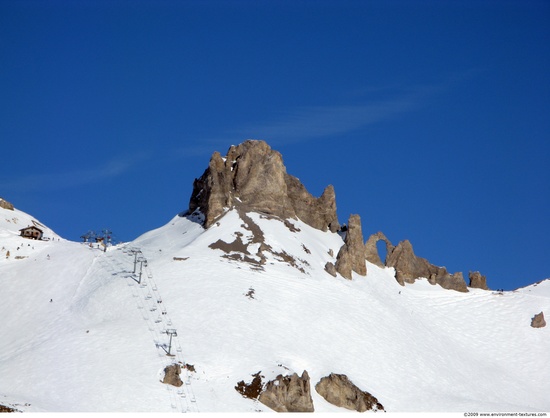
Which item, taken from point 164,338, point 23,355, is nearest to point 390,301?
point 164,338

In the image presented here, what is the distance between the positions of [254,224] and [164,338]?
153ft

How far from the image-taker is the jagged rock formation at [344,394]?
130 m

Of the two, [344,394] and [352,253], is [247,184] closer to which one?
[352,253]

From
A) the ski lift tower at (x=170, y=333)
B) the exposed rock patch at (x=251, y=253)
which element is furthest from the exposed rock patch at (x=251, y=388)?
the exposed rock patch at (x=251, y=253)

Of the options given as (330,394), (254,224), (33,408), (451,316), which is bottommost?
(33,408)

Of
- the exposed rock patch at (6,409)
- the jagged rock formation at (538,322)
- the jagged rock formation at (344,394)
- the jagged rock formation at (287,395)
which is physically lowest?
the exposed rock patch at (6,409)

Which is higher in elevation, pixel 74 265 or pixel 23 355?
pixel 74 265

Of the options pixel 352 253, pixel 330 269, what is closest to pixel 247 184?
pixel 352 253

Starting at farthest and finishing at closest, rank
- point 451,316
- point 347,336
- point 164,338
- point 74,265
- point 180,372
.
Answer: point 451,316 < point 74,265 < point 347,336 < point 164,338 < point 180,372

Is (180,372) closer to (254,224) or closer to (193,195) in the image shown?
(254,224)

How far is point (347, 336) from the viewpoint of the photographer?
149m

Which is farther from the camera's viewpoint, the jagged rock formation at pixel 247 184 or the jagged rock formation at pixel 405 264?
the jagged rock formation at pixel 405 264

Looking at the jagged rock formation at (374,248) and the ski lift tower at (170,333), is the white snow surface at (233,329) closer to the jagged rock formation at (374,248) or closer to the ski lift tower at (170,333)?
the ski lift tower at (170,333)

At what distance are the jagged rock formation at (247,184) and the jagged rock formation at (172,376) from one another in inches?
2214
